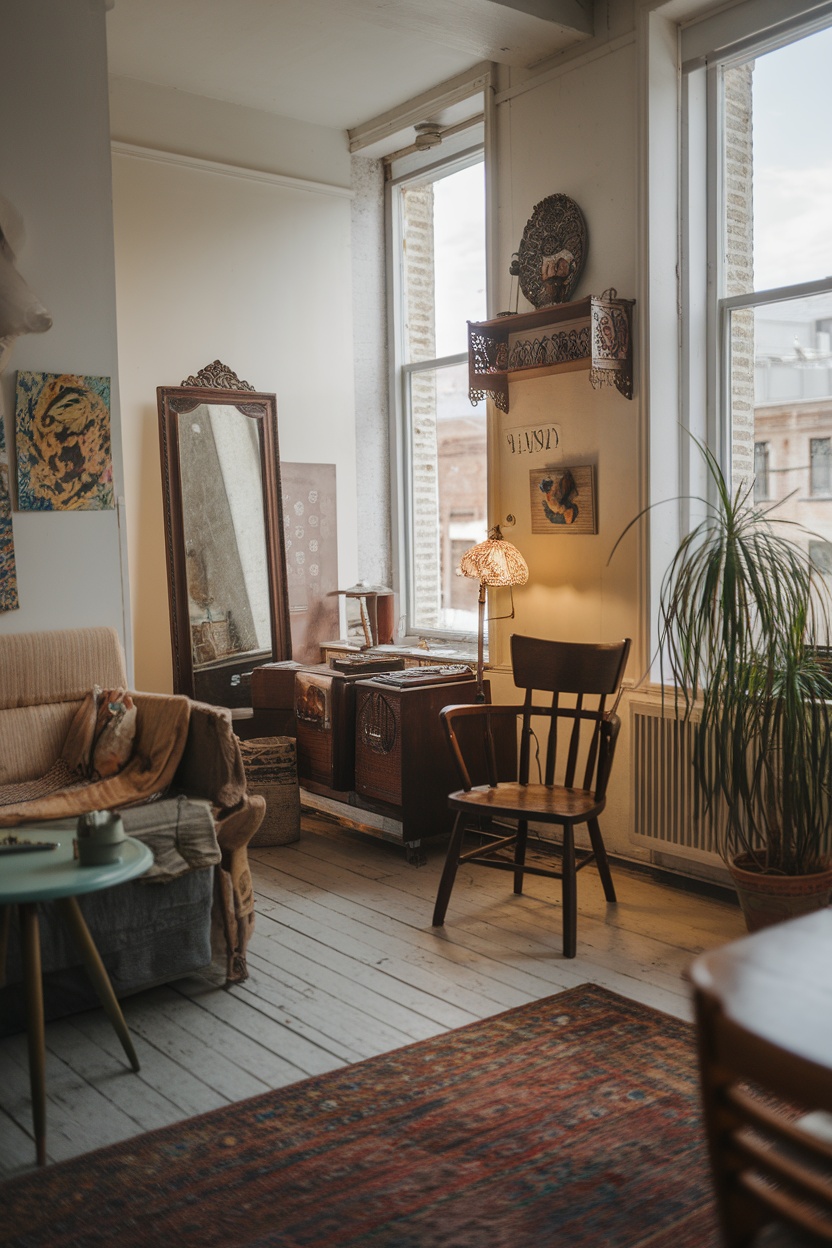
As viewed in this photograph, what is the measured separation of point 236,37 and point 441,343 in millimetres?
1711

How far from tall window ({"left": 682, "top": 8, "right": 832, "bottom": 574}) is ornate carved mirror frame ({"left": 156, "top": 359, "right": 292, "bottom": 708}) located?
222 cm

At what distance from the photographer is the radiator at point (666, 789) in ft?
12.8

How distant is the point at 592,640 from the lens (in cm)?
443

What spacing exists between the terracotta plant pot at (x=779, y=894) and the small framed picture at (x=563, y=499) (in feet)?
5.28

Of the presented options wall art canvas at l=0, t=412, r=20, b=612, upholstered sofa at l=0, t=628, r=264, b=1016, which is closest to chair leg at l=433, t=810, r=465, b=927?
upholstered sofa at l=0, t=628, r=264, b=1016

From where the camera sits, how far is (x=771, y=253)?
396cm

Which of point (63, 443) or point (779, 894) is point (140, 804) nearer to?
point (63, 443)

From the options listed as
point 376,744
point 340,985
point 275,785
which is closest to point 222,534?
point 275,785

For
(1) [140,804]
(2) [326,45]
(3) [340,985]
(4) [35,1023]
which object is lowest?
(3) [340,985]

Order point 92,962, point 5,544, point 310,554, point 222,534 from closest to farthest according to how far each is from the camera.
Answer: point 92,962 → point 5,544 → point 222,534 → point 310,554

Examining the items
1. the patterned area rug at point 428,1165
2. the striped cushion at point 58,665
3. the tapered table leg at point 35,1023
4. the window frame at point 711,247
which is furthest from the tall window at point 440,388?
the tapered table leg at point 35,1023

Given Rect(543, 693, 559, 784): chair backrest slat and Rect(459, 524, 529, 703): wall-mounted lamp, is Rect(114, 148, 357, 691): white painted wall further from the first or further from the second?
Rect(543, 693, 559, 784): chair backrest slat

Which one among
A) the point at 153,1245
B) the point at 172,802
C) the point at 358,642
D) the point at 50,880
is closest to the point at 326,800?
the point at 358,642

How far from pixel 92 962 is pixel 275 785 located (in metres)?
2.13
